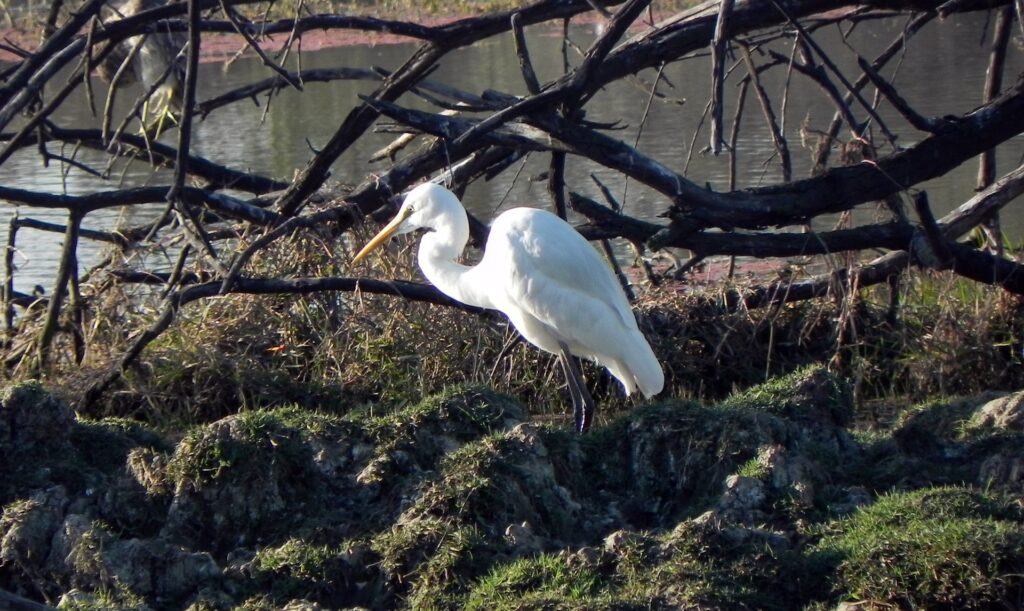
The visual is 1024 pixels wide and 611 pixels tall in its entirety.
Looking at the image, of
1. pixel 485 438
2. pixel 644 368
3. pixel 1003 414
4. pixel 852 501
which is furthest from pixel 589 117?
pixel 852 501

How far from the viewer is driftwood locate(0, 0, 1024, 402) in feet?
16.8

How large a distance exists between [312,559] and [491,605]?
0.62 meters

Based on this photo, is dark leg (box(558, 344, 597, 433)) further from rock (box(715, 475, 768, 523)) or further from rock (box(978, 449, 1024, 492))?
rock (box(978, 449, 1024, 492))

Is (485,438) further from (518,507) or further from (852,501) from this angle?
(852,501)

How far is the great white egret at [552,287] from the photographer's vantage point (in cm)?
506

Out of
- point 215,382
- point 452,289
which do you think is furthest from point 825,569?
point 215,382

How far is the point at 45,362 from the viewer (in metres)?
6.47

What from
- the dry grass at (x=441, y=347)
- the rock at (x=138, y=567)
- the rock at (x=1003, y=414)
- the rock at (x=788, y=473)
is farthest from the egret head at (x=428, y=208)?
the rock at (x=1003, y=414)

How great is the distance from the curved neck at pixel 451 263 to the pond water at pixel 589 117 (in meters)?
1.71

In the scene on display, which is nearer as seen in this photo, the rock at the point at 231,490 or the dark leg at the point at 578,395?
the rock at the point at 231,490

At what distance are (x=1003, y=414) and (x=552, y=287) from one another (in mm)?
1762

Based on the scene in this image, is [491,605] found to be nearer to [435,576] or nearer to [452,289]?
[435,576]

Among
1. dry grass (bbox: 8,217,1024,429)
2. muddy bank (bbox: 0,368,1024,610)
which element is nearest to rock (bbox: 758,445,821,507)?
muddy bank (bbox: 0,368,1024,610)

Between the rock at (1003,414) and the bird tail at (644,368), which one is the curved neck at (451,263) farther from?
the rock at (1003,414)
